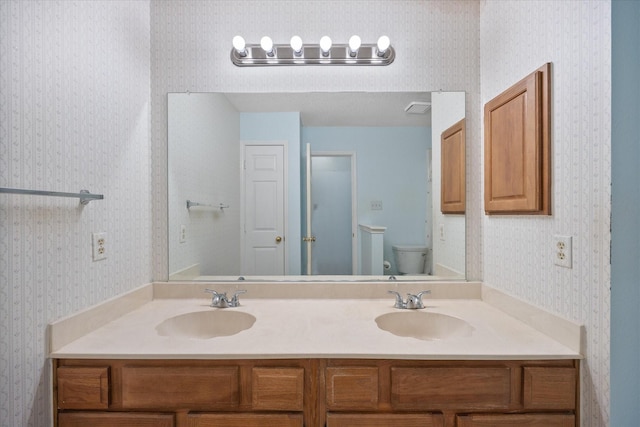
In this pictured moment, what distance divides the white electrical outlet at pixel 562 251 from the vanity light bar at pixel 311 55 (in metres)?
1.07

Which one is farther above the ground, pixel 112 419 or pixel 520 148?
pixel 520 148

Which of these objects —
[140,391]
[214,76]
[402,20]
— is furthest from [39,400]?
[402,20]

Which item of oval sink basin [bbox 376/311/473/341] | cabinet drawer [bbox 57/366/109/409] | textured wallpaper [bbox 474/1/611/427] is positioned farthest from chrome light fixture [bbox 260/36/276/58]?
cabinet drawer [bbox 57/366/109/409]

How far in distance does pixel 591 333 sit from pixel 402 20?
1511 mm

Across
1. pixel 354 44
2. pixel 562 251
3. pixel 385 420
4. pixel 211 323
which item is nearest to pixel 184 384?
pixel 211 323

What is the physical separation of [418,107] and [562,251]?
93 cm

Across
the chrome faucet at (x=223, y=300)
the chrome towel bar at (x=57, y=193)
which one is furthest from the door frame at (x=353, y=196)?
the chrome towel bar at (x=57, y=193)

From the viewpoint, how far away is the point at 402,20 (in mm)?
1671

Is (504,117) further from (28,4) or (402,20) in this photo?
(28,4)

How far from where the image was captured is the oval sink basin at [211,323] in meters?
1.46

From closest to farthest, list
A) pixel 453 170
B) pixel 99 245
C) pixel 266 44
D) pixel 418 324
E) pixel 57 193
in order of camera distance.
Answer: pixel 57 193, pixel 99 245, pixel 418 324, pixel 266 44, pixel 453 170

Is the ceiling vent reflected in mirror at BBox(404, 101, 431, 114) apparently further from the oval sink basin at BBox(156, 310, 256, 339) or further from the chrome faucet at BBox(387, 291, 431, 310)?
the oval sink basin at BBox(156, 310, 256, 339)

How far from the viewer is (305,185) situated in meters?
1.75

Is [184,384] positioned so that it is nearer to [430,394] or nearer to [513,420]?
[430,394]
